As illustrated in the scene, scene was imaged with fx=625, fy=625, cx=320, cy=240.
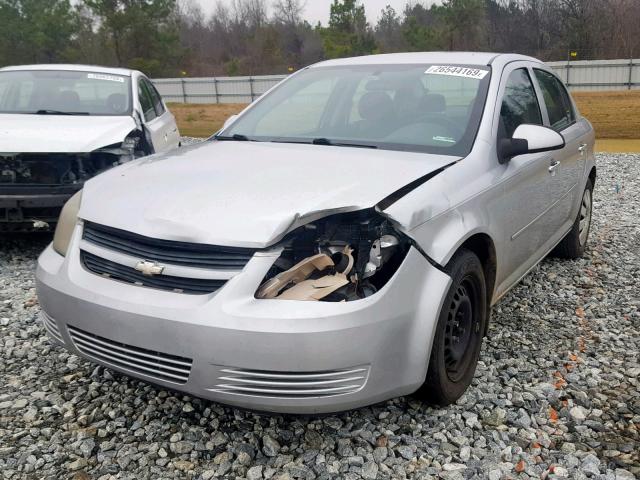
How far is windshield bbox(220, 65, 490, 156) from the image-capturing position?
3414 millimetres

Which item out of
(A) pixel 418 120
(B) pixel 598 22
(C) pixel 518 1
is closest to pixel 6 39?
(C) pixel 518 1

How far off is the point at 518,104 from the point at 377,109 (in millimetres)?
906

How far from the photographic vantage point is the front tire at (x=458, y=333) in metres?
2.72

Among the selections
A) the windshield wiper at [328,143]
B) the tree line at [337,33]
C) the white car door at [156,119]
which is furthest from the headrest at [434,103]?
the tree line at [337,33]

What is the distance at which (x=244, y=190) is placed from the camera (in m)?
2.70

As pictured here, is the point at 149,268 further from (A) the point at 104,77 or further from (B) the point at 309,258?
(A) the point at 104,77

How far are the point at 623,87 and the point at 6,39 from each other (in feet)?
137

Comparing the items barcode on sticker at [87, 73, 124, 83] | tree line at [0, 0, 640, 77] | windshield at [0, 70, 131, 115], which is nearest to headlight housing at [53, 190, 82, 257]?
windshield at [0, 70, 131, 115]

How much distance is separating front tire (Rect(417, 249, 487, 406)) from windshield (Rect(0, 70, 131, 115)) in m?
4.48

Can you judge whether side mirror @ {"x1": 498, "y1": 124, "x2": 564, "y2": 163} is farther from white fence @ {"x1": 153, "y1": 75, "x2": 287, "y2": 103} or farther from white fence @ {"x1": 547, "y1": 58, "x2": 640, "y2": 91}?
white fence @ {"x1": 153, "y1": 75, "x2": 287, "y2": 103}

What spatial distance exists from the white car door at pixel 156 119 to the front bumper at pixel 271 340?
410 centimetres

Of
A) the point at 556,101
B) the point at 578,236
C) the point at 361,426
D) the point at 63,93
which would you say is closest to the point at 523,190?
the point at 556,101

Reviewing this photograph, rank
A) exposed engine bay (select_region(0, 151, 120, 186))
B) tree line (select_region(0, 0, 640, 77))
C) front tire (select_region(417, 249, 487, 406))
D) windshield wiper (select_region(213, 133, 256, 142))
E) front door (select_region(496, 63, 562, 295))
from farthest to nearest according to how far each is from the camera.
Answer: tree line (select_region(0, 0, 640, 77)) < exposed engine bay (select_region(0, 151, 120, 186)) < windshield wiper (select_region(213, 133, 256, 142)) < front door (select_region(496, 63, 562, 295)) < front tire (select_region(417, 249, 487, 406))

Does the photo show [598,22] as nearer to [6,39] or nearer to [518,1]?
[518,1]
